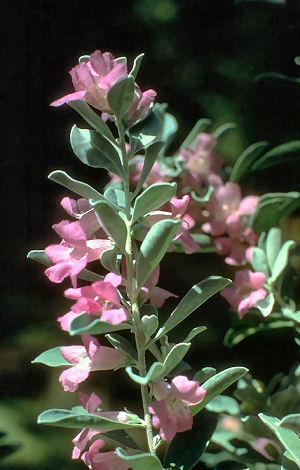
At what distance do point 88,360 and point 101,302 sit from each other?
0.09m

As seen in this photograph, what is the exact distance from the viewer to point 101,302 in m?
0.69

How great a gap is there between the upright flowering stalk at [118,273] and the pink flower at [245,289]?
0.93ft

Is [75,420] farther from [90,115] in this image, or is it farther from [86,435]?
[90,115]

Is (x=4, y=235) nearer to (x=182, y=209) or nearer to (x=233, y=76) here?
(x=233, y=76)

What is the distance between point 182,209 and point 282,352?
22.7 inches

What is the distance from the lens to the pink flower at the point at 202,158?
121 centimetres

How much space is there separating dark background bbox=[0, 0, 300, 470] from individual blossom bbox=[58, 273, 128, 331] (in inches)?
23.7

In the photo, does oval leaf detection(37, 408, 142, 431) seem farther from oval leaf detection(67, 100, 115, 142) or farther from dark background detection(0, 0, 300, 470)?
dark background detection(0, 0, 300, 470)

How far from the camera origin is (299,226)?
48.4 inches

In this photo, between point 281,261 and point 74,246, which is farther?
point 281,261

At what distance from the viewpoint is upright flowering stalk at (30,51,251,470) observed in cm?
68

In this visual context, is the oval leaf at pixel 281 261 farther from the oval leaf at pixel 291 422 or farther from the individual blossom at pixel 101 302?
the individual blossom at pixel 101 302

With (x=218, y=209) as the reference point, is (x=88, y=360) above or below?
below

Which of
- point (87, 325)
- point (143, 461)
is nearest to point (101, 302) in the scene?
point (87, 325)
